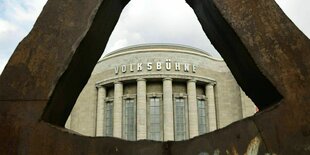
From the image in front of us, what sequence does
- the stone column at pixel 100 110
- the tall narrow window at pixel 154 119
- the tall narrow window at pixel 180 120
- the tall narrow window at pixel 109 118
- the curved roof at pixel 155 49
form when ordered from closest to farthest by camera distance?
the tall narrow window at pixel 154 119 < the tall narrow window at pixel 180 120 < the tall narrow window at pixel 109 118 < the stone column at pixel 100 110 < the curved roof at pixel 155 49

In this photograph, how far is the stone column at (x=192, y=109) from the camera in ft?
86.1

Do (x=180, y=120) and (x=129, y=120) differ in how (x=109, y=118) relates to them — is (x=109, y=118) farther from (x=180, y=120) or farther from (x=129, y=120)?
(x=180, y=120)

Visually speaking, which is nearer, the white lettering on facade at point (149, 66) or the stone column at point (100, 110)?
the white lettering on facade at point (149, 66)

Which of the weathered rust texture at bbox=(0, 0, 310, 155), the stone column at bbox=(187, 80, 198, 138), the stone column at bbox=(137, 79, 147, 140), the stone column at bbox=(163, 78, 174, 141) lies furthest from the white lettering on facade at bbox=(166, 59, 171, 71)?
the weathered rust texture at bbox=(0, 0, 310, 155)

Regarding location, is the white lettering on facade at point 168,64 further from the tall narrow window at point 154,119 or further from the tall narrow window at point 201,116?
the tall narrow window at point 201,116

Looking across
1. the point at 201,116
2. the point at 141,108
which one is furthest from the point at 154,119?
the point at 201,116

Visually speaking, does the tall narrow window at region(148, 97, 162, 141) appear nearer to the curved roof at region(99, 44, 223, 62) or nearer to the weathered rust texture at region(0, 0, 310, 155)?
the curved roof at region(99, 44, 223, 62)

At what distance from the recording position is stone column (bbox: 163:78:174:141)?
25.8m

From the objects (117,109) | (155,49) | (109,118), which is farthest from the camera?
(155,49)

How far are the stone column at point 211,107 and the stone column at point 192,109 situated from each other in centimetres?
134

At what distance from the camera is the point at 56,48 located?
6.06ft

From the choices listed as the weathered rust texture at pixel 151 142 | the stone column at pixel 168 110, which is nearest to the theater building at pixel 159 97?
the stone column at pixel 168 110

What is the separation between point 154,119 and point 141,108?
138 cm

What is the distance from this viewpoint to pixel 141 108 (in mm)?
26219
